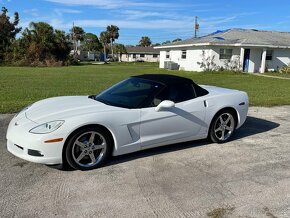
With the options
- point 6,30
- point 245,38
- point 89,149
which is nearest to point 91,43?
point 6,30

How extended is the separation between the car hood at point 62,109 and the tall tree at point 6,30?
45.9 m

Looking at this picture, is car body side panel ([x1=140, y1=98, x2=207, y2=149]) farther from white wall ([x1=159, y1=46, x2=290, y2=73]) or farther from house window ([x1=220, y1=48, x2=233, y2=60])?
house window ([x1=220, y1=48, x2=233, y2=60])

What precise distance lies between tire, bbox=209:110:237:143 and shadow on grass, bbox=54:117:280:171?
0.71 feet

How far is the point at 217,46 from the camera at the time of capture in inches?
1103

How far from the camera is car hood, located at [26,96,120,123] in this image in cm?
439

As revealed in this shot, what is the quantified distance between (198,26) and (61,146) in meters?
55.5

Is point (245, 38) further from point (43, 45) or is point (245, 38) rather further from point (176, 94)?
point (43, 45)

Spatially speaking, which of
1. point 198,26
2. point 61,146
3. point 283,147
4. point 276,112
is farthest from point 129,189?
point 198,26

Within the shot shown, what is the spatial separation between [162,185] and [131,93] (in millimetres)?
1764

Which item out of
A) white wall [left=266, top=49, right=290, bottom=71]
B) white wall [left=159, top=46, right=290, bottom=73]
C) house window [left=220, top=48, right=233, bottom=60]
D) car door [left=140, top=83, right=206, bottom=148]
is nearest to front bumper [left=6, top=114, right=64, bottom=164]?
car door [left=140, top=83, right=206, bottom=148]

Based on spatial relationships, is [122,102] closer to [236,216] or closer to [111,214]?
[111,214]

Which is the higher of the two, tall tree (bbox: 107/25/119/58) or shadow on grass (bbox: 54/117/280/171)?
tall tree (bbox: 107/25/119/58)

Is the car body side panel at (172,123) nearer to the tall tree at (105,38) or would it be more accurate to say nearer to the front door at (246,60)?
the front door at (246,60)

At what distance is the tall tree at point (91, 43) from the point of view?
111m
